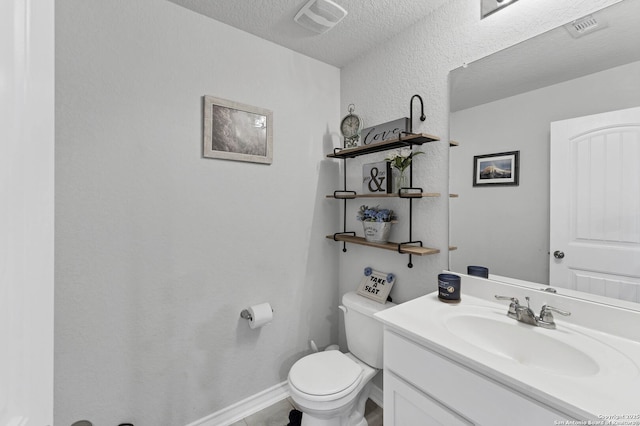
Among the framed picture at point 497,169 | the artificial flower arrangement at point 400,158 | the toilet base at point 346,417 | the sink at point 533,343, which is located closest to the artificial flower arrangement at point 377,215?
the artificial flower arrangement at point 400,158

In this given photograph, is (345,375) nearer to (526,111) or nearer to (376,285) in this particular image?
(376,285)

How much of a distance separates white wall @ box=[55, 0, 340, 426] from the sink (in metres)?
1.12

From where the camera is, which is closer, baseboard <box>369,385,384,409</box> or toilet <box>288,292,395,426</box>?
toilet <box>288,292,395,426</box>

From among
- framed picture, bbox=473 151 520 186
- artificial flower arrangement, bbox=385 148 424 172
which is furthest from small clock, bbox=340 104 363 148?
framed picture, bbox=473 151 520 186

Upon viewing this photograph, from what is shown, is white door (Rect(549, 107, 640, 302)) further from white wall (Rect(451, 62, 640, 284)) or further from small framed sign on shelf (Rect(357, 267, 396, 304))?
small framed sign on shelf (Rect(357, 267, 396, 304))

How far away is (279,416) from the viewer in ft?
5.66

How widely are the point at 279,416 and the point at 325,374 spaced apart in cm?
56

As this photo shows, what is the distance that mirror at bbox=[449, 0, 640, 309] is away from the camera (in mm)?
1039

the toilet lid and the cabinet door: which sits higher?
the cabinet door

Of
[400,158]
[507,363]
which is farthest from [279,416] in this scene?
[400,158]

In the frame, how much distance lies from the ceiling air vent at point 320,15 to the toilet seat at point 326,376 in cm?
193

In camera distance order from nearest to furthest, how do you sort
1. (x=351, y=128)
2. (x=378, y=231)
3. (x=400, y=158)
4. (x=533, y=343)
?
(x=533, y=343), (x=400, y=158), (x=378, y=231), (x=351, y=128)

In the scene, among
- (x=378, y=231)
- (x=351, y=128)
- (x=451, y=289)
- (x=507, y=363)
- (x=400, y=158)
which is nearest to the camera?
(x=507, y=363)
